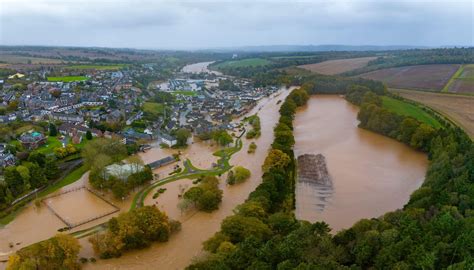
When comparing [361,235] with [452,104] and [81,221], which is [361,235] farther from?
[452,104]

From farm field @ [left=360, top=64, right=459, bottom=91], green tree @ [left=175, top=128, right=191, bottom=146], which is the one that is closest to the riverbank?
green tree @ [left=175, top=128, right=191, bottom=146]

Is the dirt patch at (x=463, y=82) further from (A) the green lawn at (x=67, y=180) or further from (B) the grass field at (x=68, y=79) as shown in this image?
(B) the grass field at (x=68, y=79)

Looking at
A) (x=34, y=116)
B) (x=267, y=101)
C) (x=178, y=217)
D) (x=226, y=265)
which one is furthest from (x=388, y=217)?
(x=267, y=101)

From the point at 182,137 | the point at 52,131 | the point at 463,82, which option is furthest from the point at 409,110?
the point at 52,131

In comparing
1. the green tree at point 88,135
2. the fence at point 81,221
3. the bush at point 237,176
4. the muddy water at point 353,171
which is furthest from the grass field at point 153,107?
the bush at point 237,176

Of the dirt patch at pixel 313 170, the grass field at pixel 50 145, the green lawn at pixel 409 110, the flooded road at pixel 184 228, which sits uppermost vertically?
the green lawn at pixel 409 110

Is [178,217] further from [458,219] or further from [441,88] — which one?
[441,88]
